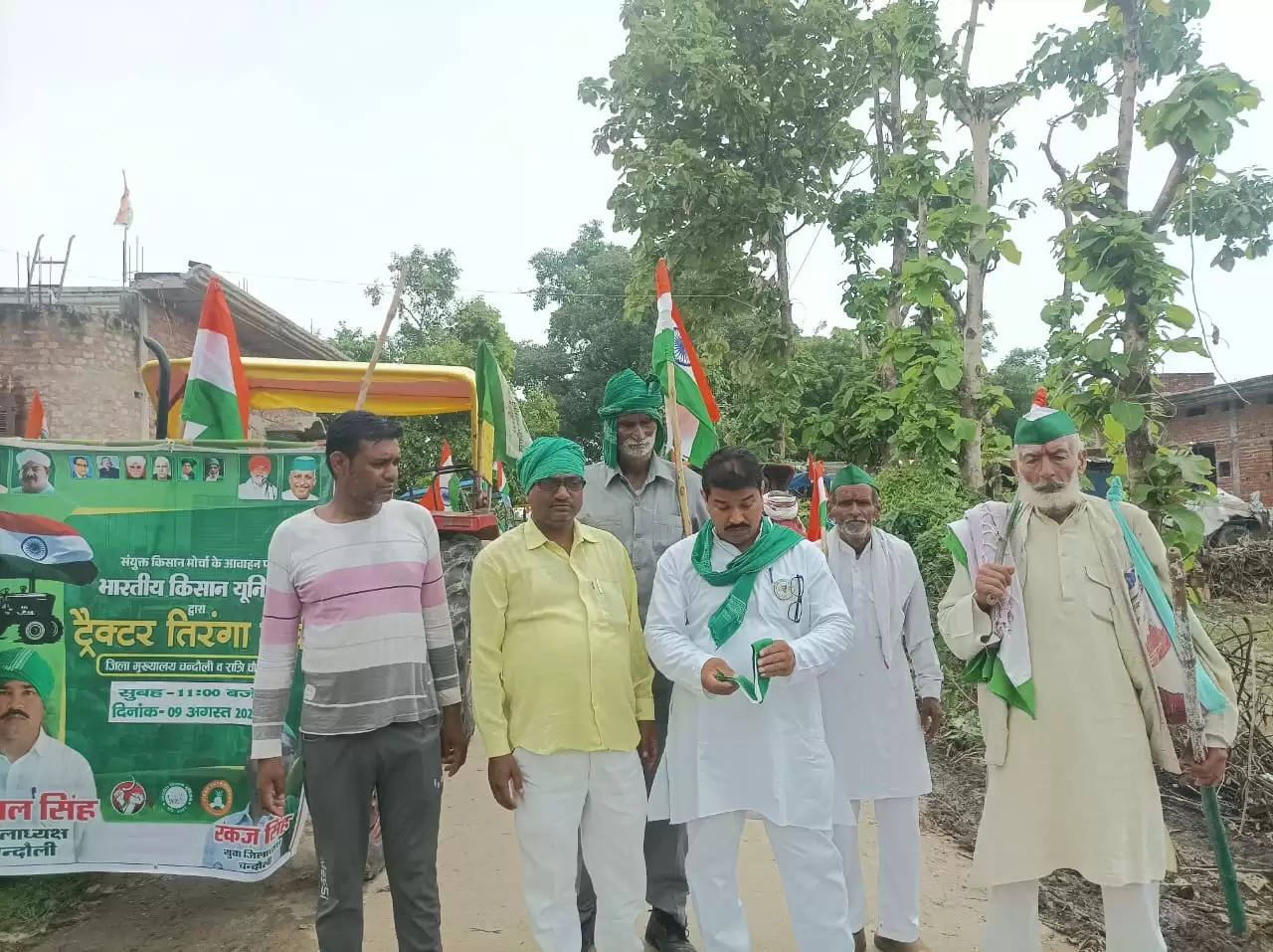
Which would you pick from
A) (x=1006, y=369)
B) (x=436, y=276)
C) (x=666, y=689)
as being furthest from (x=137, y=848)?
(x=1006, y=369)

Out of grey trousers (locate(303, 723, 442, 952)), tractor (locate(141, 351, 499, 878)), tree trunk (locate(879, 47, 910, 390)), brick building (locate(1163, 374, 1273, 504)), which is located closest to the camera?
grey trousers (locate(303, 723, 442, 952))

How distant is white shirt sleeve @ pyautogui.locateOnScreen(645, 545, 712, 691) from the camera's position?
2566 mm

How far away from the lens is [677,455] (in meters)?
3.51

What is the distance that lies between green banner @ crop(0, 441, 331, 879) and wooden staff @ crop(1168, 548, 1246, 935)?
3.25m

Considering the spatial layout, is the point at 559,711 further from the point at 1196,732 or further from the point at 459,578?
the point at 459,578

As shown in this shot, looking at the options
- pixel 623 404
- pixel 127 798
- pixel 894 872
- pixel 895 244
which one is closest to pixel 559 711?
pixel 623 404

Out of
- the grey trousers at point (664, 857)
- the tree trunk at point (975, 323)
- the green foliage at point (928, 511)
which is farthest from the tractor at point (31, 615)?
the tree trunk at point (975, 323)

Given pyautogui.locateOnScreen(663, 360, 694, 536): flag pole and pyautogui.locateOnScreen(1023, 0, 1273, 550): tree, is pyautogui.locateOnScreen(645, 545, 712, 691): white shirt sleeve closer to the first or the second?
pyautogui.locateOnScreen(663, 360, 694, 536): flag pole

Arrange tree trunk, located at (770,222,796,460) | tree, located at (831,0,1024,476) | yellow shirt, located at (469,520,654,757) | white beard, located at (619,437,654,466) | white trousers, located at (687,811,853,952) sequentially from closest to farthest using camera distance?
white trousers, located at (687,811,853,952)
yellow shirt, located at (469,520,654,757)
white beard, located at (619,437,654,466)
tree, located at (831,0,1024,476)
tree trunk, located at (770,222,796,460)

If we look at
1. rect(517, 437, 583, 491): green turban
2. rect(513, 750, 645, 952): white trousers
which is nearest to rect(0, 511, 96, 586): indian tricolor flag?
rect(517, 437, 583, 491): green turban

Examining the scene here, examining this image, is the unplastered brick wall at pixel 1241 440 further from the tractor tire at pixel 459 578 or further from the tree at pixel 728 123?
the tractor tire at pixel 459 578

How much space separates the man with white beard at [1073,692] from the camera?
→ 2625 millimetres

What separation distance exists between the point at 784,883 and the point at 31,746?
309 cm

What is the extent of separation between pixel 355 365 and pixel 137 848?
3962mm
